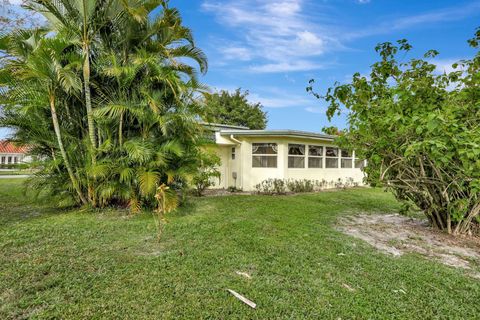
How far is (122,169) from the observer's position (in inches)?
253

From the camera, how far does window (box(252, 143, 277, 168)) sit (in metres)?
12.1

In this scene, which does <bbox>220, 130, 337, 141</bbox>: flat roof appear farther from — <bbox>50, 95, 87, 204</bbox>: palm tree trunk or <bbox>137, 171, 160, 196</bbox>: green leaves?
<bbox>50, 95, 87, 204</bbox>: palm tree trunk

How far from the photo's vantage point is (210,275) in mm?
3395

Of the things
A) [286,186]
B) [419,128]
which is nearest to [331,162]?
[286,186]

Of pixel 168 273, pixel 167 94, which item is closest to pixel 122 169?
pixel 167 94

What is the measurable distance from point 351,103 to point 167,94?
4.45 metres

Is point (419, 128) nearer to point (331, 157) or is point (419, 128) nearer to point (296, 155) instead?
point (296, 155)

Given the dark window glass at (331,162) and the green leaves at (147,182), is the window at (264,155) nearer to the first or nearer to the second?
the dark window glass at (331,162)

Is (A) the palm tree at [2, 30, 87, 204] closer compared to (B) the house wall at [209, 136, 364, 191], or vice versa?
(A) the palm tree at [2, 30, 87, 204]

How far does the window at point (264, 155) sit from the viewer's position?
39.7 ft

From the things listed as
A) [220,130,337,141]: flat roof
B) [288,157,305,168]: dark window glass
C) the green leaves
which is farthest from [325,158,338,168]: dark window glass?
the green leaves

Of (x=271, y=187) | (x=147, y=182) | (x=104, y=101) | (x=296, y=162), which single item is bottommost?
(x=271, y=187)

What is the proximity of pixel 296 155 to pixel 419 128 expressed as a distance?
28.5 feet

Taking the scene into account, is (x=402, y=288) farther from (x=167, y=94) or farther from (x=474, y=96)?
(x=167, y=94)
